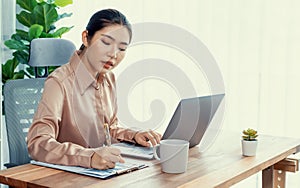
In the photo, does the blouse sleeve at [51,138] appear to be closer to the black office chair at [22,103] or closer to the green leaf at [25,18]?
the black office chair at [22,103]

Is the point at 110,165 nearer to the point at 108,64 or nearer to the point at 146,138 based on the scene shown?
the point at 146,138

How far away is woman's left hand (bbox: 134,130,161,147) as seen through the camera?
177 cm

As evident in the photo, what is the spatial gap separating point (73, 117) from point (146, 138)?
291mm

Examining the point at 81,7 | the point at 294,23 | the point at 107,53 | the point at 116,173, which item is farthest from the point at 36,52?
the point at 294,23

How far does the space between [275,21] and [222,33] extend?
33cm

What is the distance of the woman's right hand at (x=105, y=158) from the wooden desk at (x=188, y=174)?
0.07 metres

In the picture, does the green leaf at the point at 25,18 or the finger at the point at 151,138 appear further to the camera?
the green leaf at the point at 25,18

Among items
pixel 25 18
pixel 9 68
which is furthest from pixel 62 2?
pixel 9 68

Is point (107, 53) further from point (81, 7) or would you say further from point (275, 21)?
point (81, 7)

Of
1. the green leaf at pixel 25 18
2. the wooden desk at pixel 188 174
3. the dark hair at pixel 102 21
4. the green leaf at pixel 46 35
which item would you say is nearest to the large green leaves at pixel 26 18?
the green leaf at pixel 25 18

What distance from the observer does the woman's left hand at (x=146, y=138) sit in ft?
5.81

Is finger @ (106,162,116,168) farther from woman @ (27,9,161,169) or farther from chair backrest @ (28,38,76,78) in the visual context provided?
chair backrest @ (28,38,76,78)

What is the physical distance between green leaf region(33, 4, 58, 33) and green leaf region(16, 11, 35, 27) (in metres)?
0.03

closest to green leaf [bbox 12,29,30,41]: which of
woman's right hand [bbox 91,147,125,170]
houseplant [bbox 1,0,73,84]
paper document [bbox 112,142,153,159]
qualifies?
houseplant [bbox 1,0,73,84]
